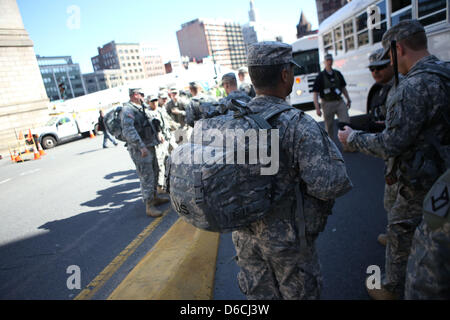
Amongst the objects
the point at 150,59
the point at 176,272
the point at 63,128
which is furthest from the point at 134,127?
the point at 150,59

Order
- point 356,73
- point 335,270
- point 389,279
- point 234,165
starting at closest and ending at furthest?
point 234,165 → point 389,279 → point 335,270 → point 356,73

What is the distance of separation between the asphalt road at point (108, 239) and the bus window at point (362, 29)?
2856 mm

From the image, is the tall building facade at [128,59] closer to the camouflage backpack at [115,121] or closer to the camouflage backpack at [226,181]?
the camouflage backpack at [115,121]

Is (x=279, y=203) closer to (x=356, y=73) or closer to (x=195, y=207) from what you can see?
(x=195, y=207)

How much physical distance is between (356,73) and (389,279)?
21.0 feet

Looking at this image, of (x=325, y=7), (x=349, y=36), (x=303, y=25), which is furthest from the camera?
(x=303, y=25)

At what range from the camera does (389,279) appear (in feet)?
7.34

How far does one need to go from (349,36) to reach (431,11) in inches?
123

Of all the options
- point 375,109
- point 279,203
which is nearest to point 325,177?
point 279,203

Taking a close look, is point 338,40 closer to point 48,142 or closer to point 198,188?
point 198,188

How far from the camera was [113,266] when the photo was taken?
3406 millimetres

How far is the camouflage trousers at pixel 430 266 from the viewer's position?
99cm

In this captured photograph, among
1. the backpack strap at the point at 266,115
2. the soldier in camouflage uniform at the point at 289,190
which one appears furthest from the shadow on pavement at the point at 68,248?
the backpack strap at the point at 266,115

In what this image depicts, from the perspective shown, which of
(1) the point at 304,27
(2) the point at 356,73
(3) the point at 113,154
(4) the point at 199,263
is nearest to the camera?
(4) the point at 199,263
